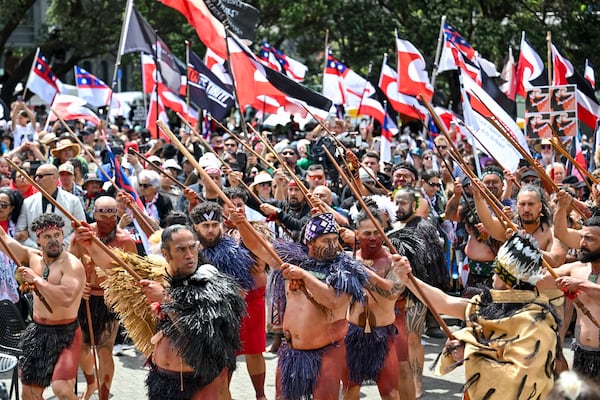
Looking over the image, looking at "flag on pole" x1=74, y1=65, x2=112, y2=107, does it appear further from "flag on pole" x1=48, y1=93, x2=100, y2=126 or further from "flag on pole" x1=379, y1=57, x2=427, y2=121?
"flag on pole" x1=379, y1=57, x2=427, y2=121

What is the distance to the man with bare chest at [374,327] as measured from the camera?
7758mm

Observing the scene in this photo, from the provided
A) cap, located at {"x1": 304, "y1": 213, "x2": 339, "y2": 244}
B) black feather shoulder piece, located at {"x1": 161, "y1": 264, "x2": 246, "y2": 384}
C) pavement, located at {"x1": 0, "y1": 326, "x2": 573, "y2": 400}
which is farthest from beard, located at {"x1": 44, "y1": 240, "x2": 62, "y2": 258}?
cap, located at {"x1": 304, "y1": 213, "x2": 339, "y2": 244}

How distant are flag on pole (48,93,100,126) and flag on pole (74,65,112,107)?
2.75 metres

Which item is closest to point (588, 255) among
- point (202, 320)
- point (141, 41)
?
point (202, 320)

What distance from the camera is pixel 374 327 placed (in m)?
7.92

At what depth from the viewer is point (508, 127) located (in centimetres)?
1098

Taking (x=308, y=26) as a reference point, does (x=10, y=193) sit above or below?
below

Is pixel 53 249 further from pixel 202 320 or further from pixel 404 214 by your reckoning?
pixel 404 214

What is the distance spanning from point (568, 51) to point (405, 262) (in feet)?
90.8

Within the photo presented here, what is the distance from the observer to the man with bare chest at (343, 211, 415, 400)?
25.5 feet

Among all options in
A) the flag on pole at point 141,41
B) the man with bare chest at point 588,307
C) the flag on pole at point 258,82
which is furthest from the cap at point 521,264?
the flag on pole at point 141,41

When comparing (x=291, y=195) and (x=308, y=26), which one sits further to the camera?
(x=308, y=26)

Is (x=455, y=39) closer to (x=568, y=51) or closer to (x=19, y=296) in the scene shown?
(x=19, y=296)

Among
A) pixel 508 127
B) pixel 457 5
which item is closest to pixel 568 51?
pixel 457 5
